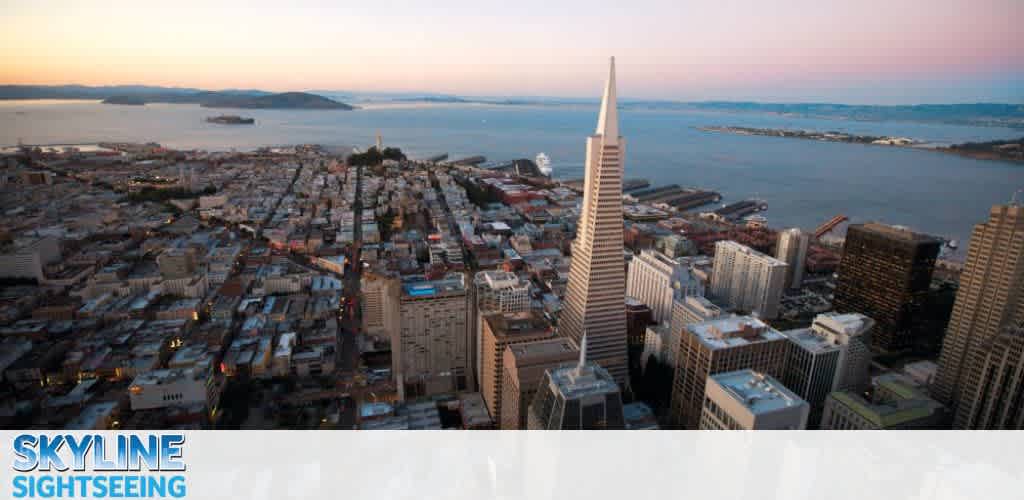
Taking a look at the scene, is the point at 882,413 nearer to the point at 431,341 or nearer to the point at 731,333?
the point at 731,333

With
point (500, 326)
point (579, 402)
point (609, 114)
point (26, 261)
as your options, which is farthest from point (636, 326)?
point (26, 261)

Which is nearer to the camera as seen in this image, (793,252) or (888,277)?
(888,277)

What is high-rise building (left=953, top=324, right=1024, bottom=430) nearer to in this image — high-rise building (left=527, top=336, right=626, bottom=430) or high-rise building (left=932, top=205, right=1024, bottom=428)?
high-rise building (left=932, top=205, right=1024, bottom=428)

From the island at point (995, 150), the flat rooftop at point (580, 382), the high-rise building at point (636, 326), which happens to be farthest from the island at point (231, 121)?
the island at point (995, 150)

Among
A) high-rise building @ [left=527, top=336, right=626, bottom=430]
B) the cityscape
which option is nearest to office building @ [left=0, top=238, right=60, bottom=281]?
the cityscape
